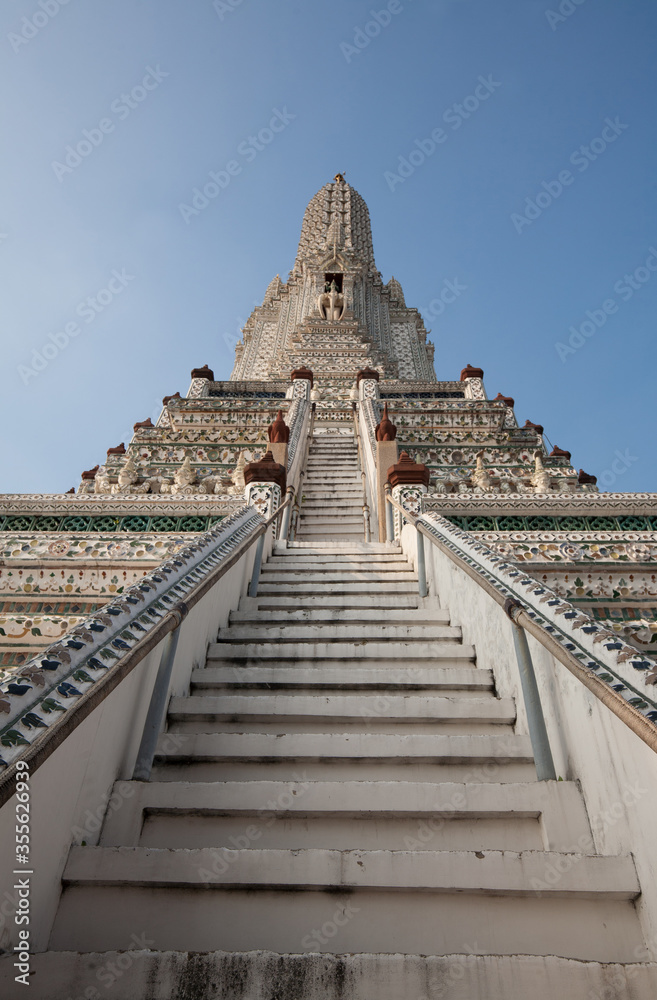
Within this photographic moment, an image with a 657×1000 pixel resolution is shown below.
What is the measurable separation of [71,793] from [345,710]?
1.37 meters

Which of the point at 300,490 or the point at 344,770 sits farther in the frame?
the point at 300,490

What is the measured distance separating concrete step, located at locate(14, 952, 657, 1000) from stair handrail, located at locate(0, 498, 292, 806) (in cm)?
59

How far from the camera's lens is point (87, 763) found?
2.14 metres

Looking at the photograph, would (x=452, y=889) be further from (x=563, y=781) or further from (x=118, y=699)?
(x=118, y=699)

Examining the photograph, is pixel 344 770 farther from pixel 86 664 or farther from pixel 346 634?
pixel 346 634

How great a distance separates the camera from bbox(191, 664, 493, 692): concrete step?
3.30 meters

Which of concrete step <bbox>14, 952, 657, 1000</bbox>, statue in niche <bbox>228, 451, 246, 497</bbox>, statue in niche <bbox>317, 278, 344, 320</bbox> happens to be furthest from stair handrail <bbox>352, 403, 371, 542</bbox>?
statue in niche <bbox>317, 278, 344, 320</bbox>

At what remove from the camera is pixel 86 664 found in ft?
6.50

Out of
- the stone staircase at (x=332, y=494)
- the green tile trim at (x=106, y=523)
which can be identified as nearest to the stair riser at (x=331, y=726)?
the green tile trim at (x=106, y=523)

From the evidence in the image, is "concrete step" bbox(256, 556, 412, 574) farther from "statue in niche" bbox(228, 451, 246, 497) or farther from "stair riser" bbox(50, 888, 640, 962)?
"stair riser" bbox(50, 888, 640, 962)

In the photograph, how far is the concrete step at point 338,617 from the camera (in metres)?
4.30

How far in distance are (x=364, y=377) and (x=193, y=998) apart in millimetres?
13526

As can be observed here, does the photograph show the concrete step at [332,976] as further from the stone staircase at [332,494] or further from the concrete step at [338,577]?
the stone staircase at [332,494]

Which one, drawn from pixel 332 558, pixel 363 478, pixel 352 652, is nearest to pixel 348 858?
pixel 352 652
